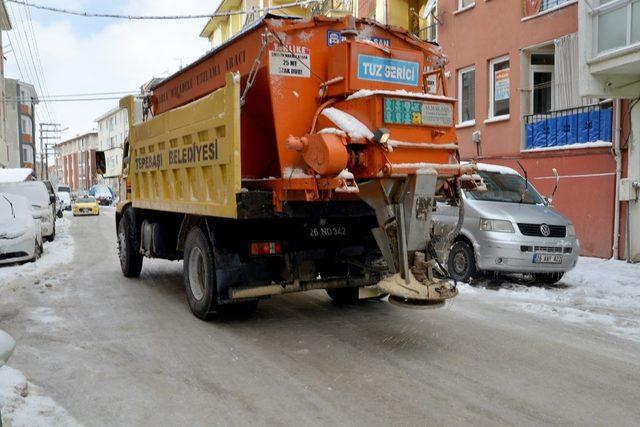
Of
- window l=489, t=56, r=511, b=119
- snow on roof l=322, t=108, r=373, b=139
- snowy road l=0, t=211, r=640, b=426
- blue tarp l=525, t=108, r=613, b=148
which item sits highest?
window l=489, t=56, r=511, b=119

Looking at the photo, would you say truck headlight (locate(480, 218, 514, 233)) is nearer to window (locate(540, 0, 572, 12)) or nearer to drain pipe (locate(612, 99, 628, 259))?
drain pipe (locate(612, 99, 628, 259))

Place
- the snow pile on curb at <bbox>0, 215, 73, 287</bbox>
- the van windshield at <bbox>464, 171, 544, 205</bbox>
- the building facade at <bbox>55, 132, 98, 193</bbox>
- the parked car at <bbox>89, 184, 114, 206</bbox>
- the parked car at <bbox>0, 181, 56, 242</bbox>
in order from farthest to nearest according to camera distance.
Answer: the building facade at <bbox>55, 132, 98, 193</bbox> < the parked car at <bbox>89, 184, 114, 206</bbox> < the parked car at <bbox>0, 181, 56, 242</bbox> < the snow pile on curb at <bbox>0, 215, 73, 287</bbox> < the van windshield at <bbox>464, 171, 544, 205</bbox>

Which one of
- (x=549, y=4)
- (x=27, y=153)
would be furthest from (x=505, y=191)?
(x=27, y=153)

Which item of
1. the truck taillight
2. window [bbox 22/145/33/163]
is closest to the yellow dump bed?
the truck taillight

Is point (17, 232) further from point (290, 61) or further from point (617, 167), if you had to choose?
point (617, 167)

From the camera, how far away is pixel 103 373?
16.0 ft

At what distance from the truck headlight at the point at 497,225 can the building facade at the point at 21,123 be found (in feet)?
168

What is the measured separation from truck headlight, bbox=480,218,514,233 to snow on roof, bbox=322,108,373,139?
14.0ft

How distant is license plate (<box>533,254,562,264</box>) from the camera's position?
8969mm

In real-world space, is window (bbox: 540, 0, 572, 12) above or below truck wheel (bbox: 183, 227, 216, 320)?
above

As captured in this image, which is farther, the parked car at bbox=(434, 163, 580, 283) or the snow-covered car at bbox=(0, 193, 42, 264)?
the snow-covered car at bbox=(0, 193, 42, 264)

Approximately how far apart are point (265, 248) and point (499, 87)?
1253 cm

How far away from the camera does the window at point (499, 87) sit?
16.5 metres

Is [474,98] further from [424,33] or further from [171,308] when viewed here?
[171,308]
